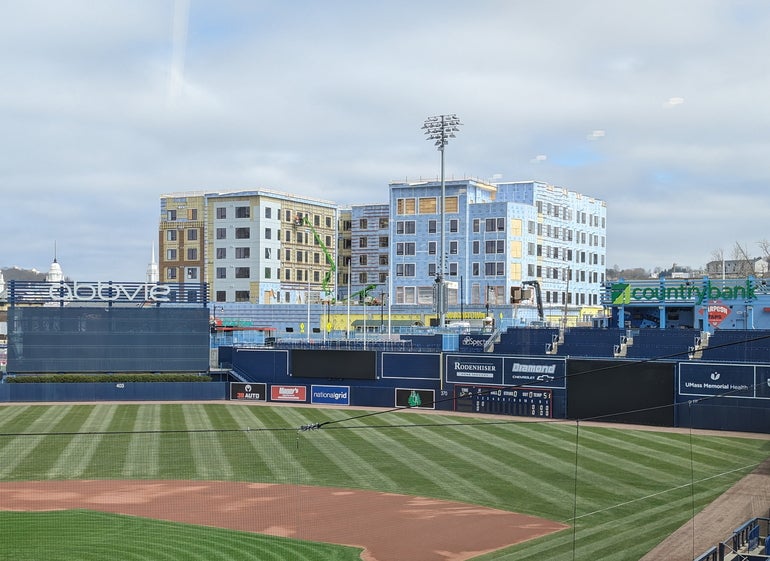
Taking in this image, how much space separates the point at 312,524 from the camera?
→ 1014 inches

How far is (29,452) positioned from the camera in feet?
121

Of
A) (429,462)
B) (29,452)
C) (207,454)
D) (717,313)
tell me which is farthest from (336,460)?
(717,313)

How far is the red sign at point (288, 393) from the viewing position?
2270 inches

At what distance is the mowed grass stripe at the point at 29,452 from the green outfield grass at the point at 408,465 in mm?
79

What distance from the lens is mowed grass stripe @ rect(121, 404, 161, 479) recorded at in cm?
3289

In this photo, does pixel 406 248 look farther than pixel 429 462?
Yes

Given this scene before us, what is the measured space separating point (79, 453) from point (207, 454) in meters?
5.61

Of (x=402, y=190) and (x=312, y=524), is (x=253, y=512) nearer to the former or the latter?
(x=312, y=524)

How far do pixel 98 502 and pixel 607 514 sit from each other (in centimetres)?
1656

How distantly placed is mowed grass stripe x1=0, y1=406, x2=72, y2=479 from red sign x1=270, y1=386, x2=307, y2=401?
592 inches

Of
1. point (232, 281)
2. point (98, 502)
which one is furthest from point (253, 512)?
point (232, 281)

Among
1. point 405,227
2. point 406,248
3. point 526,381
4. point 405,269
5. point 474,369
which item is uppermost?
point 405,227

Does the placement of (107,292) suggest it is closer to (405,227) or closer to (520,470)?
(520,470)

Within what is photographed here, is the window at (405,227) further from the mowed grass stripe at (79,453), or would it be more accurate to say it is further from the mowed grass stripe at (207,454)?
the mowed grass stripe at (79,453)
